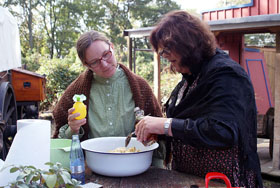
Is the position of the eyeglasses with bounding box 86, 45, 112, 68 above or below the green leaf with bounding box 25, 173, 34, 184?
above

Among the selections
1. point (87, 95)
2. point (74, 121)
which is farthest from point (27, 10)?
point (74, 121)

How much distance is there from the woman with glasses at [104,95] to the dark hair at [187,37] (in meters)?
0.52

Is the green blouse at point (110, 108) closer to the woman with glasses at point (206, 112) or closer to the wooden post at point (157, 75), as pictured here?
the woman with glasses at point (206, 112)

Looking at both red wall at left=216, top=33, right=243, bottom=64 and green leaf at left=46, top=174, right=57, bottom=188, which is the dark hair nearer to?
green leaf at left=46, top=174, right=57, bottom=188

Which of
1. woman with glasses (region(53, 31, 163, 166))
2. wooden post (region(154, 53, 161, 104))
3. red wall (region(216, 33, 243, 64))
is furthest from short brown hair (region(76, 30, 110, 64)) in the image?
red wall (region(216, 33, 243, 64))

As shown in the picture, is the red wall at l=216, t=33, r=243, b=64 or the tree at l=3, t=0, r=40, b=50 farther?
the tree at l=3, t=0, r=40, b=50

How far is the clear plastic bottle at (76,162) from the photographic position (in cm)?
155

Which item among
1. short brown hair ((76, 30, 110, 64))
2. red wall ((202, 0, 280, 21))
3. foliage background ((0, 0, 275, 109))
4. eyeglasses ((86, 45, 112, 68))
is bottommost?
eyeglasses ((86, 45, 112, 68))

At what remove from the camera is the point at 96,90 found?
2.20 m

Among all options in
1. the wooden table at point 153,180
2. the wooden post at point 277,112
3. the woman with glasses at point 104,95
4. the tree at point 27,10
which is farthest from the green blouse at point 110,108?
the tree at point 27,10

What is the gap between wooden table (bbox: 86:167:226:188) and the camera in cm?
157

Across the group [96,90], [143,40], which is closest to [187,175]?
[96,90]

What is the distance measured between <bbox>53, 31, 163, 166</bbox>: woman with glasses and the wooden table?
0.34m

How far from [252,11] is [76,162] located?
636 cm
